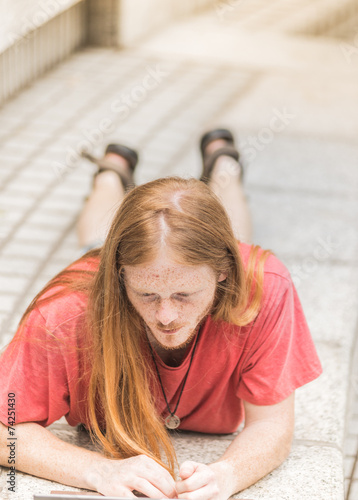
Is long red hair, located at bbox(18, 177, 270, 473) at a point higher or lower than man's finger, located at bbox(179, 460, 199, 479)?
higher

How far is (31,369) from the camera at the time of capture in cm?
209

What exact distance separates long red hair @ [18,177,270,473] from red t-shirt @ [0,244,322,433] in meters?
0.05

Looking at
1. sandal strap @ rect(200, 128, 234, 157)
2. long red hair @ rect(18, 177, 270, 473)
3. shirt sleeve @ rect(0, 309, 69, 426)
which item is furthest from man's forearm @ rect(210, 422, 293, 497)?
sandal strap @ rect(200, 128, 234, 157)

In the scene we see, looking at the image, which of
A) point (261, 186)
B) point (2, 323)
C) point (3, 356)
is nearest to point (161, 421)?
point (3, 356)

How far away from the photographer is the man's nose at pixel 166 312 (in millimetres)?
1897

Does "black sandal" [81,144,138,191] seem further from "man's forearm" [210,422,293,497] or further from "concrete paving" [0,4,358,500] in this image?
"man's forearm" [210,422,293,497]

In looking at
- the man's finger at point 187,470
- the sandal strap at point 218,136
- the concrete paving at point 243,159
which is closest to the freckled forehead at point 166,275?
the man's finger at point 187,470

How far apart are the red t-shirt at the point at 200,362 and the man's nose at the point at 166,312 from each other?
0.27 meters

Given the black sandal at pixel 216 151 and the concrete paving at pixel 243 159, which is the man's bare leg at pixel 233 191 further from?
the concrete paving at pixel 243 159

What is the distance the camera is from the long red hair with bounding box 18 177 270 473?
186 centimetres

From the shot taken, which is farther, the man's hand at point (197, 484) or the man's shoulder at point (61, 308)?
the man's shoulder at point (61, 308)

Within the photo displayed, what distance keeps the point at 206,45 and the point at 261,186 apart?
10.2 feet

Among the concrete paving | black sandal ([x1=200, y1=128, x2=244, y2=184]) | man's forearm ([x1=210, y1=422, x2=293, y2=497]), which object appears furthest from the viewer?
black sandal ([x1=200, y1=128, x2=244, y2=184])

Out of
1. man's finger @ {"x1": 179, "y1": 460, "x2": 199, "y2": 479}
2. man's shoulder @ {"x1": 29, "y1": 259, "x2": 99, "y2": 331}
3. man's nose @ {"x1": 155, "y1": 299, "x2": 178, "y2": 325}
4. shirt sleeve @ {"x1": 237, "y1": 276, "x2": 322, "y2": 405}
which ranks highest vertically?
man's nose @ {"x1": 155, "y1": 299, "x2": 178, "y2": 325}
